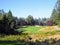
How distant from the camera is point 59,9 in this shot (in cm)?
7331

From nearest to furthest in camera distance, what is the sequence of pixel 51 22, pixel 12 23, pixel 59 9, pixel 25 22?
pixel 59 9
pixel 12 23
pixel 51 22
pixel 25 22

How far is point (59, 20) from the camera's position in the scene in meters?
76.2

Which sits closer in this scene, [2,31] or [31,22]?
[2,31]

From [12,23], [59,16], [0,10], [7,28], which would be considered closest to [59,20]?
[59,16]

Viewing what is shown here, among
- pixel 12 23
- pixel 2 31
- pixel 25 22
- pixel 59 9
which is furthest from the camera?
pixel 25 22

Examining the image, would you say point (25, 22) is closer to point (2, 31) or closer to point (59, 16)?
point (59, 16)

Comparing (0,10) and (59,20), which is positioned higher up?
(0,10)

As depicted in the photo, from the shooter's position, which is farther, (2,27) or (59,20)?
(59,20)

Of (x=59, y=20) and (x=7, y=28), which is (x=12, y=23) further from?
(x=7, y=28)

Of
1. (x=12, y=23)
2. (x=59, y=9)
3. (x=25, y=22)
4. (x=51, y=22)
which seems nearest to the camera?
(x=59, y=9)

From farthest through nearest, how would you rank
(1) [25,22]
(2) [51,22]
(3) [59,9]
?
1. (1) [25,22]
2. (2) [51,22]
3. (3) [59,9]

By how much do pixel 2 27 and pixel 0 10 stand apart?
98.8 ft

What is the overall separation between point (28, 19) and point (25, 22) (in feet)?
10.2

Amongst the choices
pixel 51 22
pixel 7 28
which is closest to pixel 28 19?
pixel 51 22
